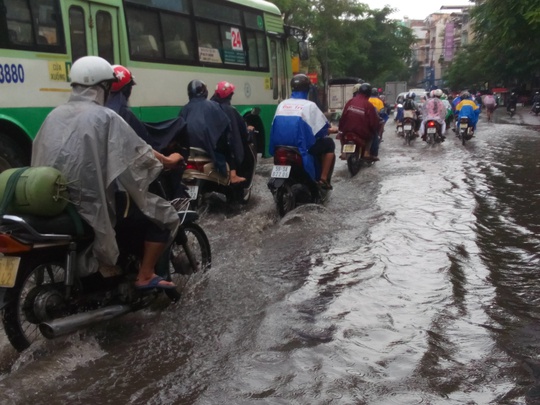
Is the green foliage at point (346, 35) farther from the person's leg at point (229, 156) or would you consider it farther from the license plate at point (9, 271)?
the license plate at point (9, 271)

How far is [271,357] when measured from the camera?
393cm

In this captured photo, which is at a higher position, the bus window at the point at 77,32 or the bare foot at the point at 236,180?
the bus window at the point at 77,32

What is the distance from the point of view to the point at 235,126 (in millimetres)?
8070

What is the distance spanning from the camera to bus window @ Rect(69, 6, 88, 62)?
27.2 feet

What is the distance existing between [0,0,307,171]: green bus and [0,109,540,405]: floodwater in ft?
7.99

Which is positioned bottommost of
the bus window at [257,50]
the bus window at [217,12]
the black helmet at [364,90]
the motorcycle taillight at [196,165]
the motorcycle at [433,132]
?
the motorcycle at [433,132]

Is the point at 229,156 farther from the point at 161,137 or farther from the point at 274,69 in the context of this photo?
the point at 274,69

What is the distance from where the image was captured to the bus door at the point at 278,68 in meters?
13.3

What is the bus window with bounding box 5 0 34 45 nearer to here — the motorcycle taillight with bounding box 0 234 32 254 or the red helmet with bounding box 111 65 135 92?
the red helmet with bounding box 111 65 135 92

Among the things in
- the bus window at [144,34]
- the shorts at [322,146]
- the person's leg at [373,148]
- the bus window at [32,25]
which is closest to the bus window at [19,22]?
the bus window at [32,25]

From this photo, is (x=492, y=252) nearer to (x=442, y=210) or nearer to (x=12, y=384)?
(x=442, y=210)

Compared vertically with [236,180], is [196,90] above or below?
above

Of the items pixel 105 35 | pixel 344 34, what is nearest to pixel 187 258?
pixel 105 35

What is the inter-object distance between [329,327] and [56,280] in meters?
1.73
